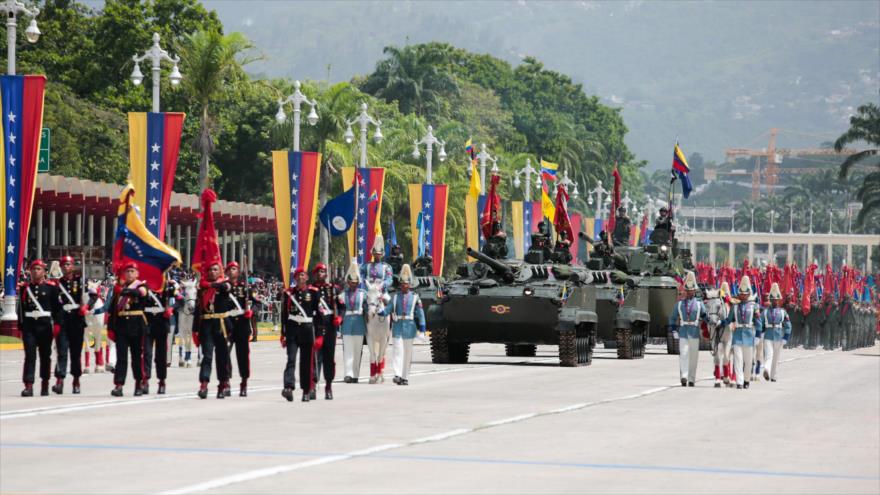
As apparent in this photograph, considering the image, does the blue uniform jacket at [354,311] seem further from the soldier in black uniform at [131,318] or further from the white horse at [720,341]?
the white horse at [720,341]

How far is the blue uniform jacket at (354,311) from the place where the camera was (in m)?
26.7

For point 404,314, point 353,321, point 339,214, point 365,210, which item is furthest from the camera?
point 365,210

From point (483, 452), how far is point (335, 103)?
5558cm

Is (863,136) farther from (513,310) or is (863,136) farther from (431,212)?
(513,310)

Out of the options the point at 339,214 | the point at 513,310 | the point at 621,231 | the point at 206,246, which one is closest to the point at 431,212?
the point at 621,231

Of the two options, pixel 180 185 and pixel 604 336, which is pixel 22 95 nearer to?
pixel 604 336

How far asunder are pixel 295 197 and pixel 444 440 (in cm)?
2719

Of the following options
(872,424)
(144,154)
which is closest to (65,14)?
(144,154)

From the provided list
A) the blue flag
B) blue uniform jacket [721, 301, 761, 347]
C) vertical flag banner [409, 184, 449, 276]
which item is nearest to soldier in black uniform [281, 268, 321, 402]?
blue uniform jacket [721, 301, 761, 347]

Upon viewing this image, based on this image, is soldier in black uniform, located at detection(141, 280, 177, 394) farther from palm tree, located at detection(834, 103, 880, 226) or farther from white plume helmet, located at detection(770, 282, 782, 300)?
palm tree, located at detection(834, 103, 880, 226)

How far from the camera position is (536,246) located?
37531 mm

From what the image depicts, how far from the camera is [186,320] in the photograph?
32.5m

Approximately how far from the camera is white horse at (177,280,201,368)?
31812 millimetres

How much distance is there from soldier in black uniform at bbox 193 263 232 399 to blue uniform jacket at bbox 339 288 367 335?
423cm
